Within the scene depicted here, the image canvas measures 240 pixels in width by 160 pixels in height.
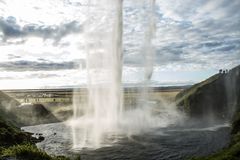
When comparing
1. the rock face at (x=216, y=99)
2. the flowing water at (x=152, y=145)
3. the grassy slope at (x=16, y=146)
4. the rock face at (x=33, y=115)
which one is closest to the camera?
the grassy slope at (x=16, y=146)

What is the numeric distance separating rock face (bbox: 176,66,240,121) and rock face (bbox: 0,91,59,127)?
47878mm

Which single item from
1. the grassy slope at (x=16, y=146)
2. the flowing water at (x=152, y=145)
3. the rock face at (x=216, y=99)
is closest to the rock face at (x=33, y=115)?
the grassy slope at (x=16, y=146)

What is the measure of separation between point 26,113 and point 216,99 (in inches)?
2620

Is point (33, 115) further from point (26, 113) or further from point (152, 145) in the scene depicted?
point (152, 145)

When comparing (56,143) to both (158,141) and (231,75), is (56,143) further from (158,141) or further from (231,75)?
(231,75)

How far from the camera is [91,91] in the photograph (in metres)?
90.1

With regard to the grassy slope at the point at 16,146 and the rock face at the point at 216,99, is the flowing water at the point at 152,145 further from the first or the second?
the rock face at the point at 216,99

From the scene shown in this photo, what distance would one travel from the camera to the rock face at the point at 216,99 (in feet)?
332

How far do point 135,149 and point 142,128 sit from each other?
84.5 ft

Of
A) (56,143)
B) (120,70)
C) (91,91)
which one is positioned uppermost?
(120,70)

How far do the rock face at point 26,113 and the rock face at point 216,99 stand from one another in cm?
4788

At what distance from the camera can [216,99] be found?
10638 centimetres

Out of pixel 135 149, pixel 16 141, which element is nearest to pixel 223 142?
pixel 135 149

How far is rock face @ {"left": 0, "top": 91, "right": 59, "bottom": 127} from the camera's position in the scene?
100669 mm
